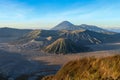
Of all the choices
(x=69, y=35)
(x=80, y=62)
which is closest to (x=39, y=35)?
(x=69, y=35)

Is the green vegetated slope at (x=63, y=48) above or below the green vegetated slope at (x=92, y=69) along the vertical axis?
below

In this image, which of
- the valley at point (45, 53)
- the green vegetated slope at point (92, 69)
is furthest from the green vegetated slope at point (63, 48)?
the green vegetated slope at point (92, 69)

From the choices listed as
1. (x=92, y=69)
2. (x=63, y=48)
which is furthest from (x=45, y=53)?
(x=92, y=69)

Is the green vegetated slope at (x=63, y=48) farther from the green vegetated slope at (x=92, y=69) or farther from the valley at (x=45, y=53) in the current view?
the green vegetated slope at (x=92, y=69)

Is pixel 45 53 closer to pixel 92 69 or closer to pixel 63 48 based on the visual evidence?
pixel 63 48

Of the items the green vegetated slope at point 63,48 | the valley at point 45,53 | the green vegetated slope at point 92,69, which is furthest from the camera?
the green vegetated slope at point 63,48

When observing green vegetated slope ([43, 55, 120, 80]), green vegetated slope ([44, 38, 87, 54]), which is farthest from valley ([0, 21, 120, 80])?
green vegetated slope ([43, 55, 120, 80])

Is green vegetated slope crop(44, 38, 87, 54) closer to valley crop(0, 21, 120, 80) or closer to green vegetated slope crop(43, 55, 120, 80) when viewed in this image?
valley crop(0, 21, 120, 80)

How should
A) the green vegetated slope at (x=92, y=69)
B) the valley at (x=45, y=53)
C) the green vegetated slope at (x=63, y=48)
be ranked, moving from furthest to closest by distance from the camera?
the green vegetated slope at (x=63, y=48) → the valley at (x=45, y=53) → the green vegetated slope at (x=92, y=69)

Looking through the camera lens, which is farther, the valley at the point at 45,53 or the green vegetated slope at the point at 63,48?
the green vegetated slope at the point at 63,48
